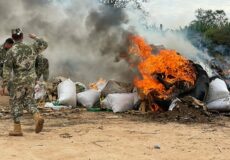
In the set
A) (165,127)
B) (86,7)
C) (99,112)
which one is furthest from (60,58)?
(165,127)

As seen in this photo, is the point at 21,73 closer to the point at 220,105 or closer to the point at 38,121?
the point at 38,121

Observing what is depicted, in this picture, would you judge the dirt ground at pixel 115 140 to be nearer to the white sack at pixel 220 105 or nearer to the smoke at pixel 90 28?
the white sack at pixel 220 105

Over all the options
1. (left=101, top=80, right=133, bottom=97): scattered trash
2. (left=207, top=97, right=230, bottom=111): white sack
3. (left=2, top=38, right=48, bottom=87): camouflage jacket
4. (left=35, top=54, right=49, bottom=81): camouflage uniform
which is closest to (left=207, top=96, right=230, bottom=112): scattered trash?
(left=207, top=97, right=230, bottom=111): white sack

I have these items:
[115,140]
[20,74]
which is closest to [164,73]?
[115,140]

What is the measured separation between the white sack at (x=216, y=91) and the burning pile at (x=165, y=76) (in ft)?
1.60

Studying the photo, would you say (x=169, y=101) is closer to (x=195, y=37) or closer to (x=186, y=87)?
(x=186, y=87)

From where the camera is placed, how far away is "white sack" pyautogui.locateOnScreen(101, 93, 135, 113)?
10.3m

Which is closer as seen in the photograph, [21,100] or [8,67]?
[8,67]

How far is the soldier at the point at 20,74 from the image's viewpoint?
7172 mm

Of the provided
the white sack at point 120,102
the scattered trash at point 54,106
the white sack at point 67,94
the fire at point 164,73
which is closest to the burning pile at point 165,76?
the fire at point 164,73

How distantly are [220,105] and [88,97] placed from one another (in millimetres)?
2897

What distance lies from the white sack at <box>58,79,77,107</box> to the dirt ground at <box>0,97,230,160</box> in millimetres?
1317

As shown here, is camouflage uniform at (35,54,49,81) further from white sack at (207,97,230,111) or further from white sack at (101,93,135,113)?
white sack at (207,97,230,111)

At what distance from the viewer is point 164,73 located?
10.0 m
